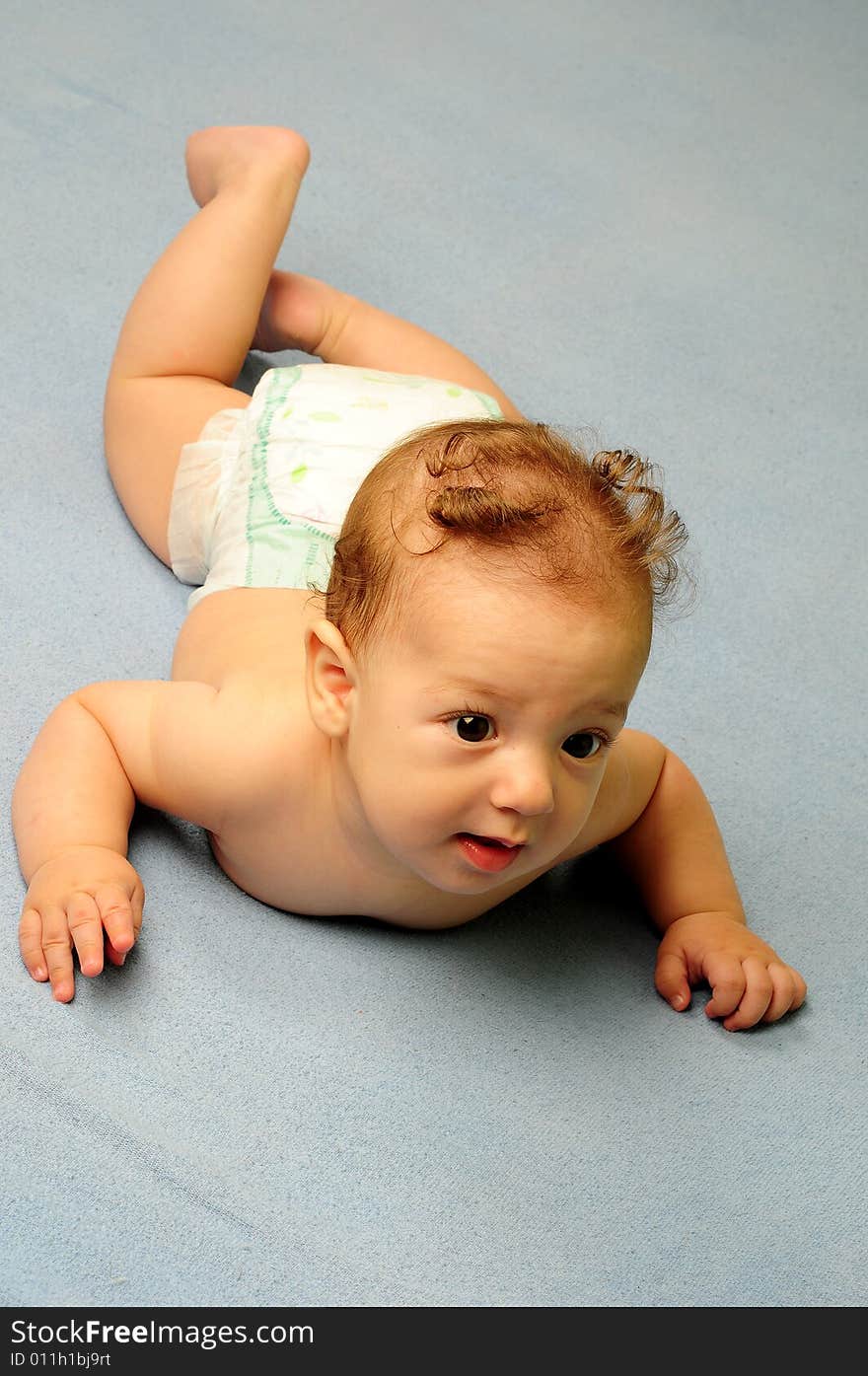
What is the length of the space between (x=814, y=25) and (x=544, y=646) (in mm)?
2047

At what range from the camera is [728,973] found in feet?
3.36

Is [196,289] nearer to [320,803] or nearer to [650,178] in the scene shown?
[320,803]

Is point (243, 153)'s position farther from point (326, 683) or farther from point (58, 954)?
point (58, 954)

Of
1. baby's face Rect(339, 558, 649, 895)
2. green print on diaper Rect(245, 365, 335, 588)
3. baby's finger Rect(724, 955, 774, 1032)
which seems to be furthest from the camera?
green print on diaper Rect(245, 365, 335, 588)

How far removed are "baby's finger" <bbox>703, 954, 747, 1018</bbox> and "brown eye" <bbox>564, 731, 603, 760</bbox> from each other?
0.24m

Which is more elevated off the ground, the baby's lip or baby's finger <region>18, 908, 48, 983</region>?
the baby's lip

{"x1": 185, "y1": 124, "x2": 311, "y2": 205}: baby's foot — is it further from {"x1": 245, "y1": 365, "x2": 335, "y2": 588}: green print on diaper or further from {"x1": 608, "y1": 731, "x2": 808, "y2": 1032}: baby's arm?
{"x1": 608, "y1": 731, "x2": 808, "y2": 1032}: baby's arm

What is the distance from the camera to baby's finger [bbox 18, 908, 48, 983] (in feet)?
2.98

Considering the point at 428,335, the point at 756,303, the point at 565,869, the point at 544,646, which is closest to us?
the point at 544,646

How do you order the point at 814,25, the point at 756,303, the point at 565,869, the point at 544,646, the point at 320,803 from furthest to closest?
the point at 814,25 < the point at 756,303 < the point at 565,869 < the point at 320,803 < the point at 544,646

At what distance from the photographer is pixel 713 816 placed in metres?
1.13

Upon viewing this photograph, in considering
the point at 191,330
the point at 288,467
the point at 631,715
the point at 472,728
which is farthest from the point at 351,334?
the point at 472,728

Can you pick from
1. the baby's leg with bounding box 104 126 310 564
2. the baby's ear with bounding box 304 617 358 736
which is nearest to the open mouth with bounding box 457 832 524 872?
the baby's ear with bounding box 304 617 358 736
